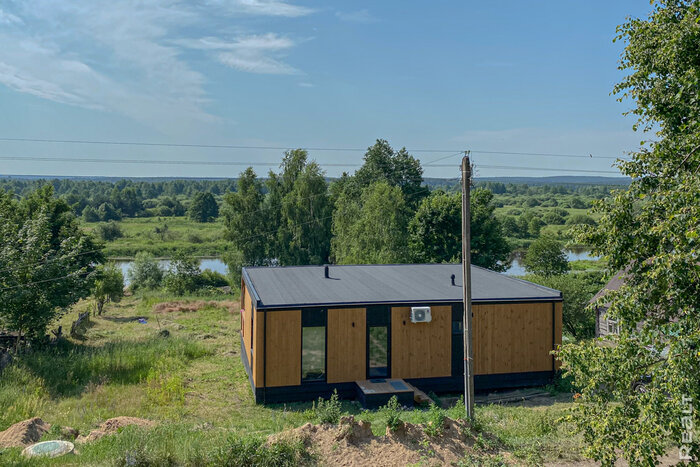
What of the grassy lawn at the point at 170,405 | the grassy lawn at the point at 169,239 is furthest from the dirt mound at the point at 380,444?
the grassy lawn at the point at 169,239

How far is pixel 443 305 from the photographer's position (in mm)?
12789

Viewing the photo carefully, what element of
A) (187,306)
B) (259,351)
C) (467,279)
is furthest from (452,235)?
(467,279)

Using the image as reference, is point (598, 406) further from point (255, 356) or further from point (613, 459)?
point (255, 356)

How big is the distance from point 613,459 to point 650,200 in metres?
3.29

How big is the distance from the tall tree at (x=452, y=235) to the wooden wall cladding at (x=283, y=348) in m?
18.5

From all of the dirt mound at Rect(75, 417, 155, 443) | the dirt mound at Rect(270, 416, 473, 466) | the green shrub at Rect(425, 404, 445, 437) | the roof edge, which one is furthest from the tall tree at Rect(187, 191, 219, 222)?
the green shrub at Rect(425, 404, 445, 437)

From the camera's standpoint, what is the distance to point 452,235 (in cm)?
2975

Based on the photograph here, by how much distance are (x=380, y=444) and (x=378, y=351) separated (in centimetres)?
505

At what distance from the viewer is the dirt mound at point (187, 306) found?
2598cm

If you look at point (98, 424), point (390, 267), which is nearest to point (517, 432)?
point (98, 424)

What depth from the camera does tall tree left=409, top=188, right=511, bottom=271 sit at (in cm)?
2956

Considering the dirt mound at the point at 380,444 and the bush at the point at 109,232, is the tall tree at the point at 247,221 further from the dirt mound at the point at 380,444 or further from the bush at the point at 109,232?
the dirt mound at the point at 380,444

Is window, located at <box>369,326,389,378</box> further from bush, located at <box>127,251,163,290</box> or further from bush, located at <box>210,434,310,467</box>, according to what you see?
bush, located at <box>127,251,163,290</box>

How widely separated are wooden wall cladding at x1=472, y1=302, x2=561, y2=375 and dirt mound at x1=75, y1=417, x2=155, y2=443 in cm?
772
